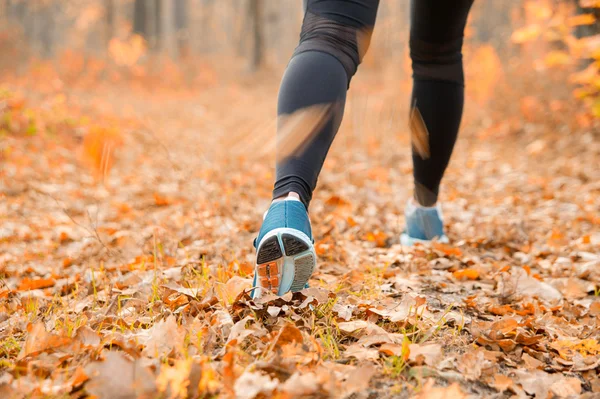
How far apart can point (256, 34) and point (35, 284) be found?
48.2ft

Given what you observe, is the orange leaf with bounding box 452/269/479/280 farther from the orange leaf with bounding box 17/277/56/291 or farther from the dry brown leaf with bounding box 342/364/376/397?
the orange leaf with bounding box 17/277/56/291

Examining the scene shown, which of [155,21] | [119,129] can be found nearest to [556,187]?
[119,129]

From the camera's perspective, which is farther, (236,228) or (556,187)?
(556,187)

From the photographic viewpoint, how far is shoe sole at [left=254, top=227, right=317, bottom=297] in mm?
1114

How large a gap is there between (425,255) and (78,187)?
9.62 feet

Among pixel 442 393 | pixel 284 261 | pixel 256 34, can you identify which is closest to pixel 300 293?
pixel 284 261

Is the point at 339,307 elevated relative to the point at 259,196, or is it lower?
elevated

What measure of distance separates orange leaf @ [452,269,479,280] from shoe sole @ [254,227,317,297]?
0.78 m

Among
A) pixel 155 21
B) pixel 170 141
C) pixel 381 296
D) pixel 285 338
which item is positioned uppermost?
pixel 155 21

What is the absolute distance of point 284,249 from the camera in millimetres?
1123

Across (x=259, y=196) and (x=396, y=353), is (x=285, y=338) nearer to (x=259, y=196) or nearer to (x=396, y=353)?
(x=396, y=353)

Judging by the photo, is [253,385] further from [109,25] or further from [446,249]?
[109,25]

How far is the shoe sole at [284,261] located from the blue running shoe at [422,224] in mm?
916

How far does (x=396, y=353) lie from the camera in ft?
3.48
